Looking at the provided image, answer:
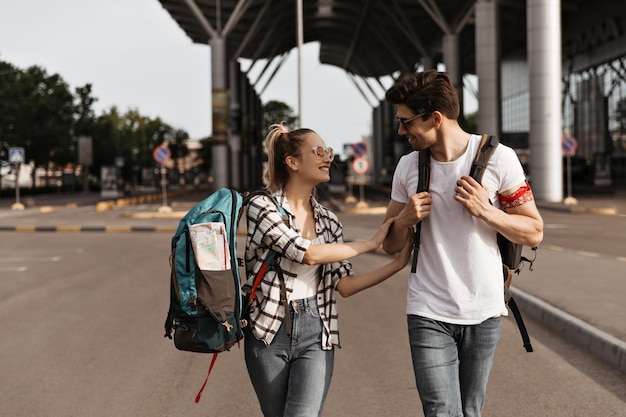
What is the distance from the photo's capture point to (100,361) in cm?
709

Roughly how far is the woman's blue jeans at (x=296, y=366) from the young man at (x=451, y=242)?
38cm

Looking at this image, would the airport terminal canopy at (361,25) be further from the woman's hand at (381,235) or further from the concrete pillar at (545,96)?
the woman's hand at (381,235)

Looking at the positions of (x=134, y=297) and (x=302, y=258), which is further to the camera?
(x=134, y=297)

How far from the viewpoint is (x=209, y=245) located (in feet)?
10.6

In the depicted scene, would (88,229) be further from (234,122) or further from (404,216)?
(234,122)

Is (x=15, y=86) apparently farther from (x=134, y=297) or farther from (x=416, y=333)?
(x=416, y=333)

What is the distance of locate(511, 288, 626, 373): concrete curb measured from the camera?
267 inches

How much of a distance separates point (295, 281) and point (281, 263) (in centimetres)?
9

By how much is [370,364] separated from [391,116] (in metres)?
79.7

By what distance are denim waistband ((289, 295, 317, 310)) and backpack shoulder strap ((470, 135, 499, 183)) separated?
80 cm

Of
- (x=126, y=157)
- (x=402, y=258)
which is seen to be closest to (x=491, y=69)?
(x=402, y=258)

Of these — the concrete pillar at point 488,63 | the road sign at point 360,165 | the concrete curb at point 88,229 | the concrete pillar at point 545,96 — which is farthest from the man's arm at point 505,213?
the concrete pillar at point 488,63

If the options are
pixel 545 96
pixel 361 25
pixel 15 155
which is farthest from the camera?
pixel 361 25

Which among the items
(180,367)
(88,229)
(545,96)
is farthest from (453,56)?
(180,367)
